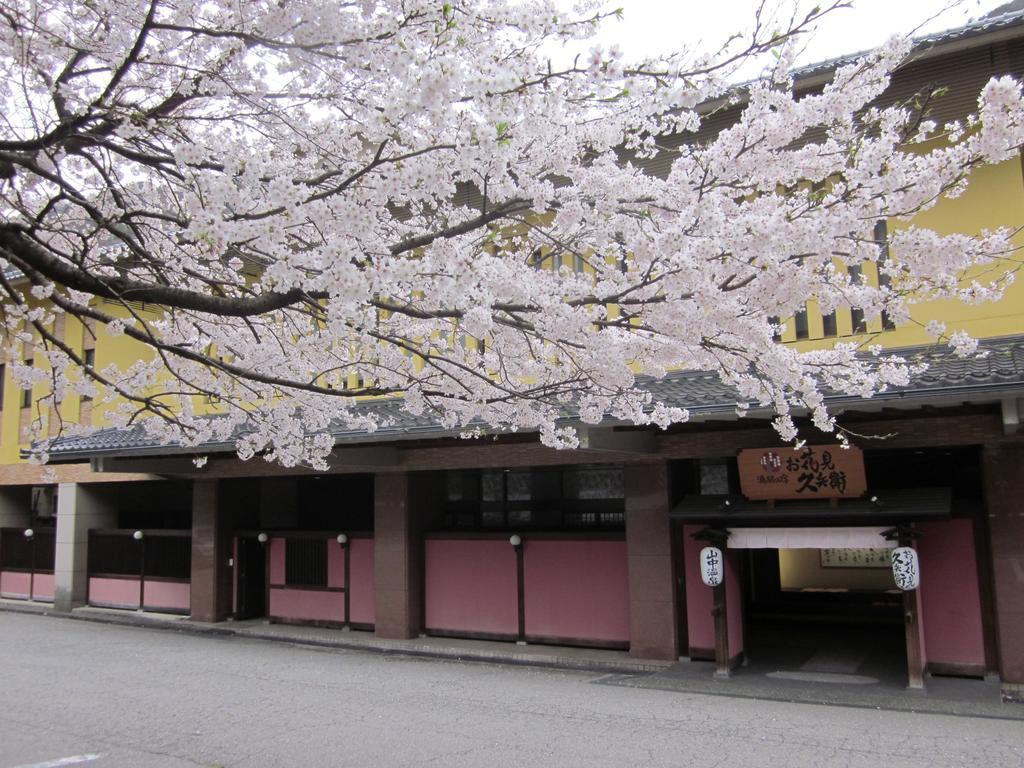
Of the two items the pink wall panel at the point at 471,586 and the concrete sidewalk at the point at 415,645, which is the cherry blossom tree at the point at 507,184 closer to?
the concrete sidewalk at the point at 415,645

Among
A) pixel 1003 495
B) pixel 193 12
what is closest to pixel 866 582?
pixel 1003 495

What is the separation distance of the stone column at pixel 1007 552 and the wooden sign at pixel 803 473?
1499 millimetres

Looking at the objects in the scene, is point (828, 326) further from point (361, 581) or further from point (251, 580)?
point (251, 580)

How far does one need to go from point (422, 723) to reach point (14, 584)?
17399mm

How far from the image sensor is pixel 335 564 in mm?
15422

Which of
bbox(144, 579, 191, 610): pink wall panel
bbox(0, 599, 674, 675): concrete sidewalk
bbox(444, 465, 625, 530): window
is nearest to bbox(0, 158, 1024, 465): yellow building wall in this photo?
bbox(444, 465, 625, 530): window

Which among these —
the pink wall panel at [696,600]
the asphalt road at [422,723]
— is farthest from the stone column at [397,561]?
the pink wall panel at [696,600]

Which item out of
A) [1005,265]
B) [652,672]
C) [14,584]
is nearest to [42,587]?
[14,584]

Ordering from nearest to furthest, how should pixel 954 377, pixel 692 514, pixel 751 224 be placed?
1. pixel 751 224
2. pixel 954 377
3. pixel 692 514

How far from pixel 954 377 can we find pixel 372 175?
6.54 metres

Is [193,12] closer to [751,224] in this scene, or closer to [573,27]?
[573,27]

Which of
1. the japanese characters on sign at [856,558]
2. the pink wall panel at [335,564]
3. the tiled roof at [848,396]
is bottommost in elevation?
the japanese characters on sign at [856,558]

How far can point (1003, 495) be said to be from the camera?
984cm

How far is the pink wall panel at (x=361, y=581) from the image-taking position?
14.9 metres
